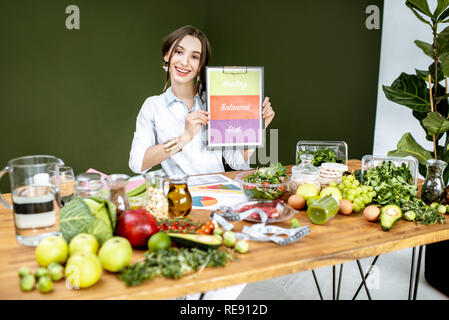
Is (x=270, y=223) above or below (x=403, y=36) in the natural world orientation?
below

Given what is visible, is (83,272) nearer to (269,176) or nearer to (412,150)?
(269,176)

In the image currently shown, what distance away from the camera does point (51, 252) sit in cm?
106

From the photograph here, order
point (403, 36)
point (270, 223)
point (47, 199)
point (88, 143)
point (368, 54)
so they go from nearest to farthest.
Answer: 1. point (47, 199)
2. point (270, 223)
3. point (88, 143)
4. point (403, 36)
5. point (368, 54)

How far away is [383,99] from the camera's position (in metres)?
4.56

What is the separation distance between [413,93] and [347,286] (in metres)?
1.38

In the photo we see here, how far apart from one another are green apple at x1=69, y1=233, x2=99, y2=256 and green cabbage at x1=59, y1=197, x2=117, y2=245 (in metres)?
0.03

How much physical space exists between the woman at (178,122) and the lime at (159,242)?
1.35 metres

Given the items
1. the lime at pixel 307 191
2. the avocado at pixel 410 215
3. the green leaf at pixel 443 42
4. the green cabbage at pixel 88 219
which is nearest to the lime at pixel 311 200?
the lime at pixel 307 191

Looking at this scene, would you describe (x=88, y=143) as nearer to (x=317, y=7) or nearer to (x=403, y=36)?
(x=317, y=7)

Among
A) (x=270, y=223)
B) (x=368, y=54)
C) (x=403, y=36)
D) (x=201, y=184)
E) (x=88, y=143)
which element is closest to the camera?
(x=270, y=223)

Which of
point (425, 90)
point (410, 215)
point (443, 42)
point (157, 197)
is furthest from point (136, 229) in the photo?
point (443, 42)

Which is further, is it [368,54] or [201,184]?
[368,54]
